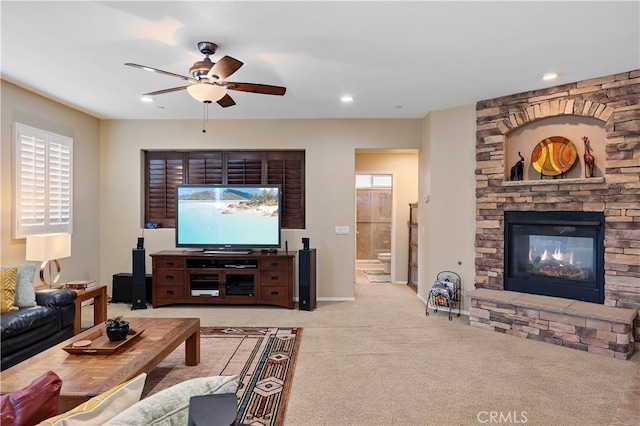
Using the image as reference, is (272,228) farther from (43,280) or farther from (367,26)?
(367,26)

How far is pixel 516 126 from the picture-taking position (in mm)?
4215

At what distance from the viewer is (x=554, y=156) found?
4.00 m

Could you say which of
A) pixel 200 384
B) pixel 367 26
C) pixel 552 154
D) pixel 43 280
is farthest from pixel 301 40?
pixel 43 280

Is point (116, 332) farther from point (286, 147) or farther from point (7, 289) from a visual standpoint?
point (286, 147)

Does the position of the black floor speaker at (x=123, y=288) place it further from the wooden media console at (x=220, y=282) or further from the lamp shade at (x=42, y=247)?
the lamp shade at (x=42, y=247)

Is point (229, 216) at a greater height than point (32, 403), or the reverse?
point (229, 216)

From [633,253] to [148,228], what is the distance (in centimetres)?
597

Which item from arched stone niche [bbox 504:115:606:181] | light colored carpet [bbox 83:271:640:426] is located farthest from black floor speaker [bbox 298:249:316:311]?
arched stone niche [bbox 504:115:606:181]

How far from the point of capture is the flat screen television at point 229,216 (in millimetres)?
5117

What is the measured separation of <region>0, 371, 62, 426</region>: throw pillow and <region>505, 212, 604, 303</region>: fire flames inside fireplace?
4.43 metres

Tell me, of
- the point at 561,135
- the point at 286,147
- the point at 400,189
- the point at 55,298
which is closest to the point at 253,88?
the point at 286,147

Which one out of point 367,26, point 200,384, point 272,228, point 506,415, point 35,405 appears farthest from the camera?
point 272,228

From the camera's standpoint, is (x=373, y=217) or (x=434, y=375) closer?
(x=434, y=375)

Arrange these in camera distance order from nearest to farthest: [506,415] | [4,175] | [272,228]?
[506,415] → [4,175] → [272,228]
